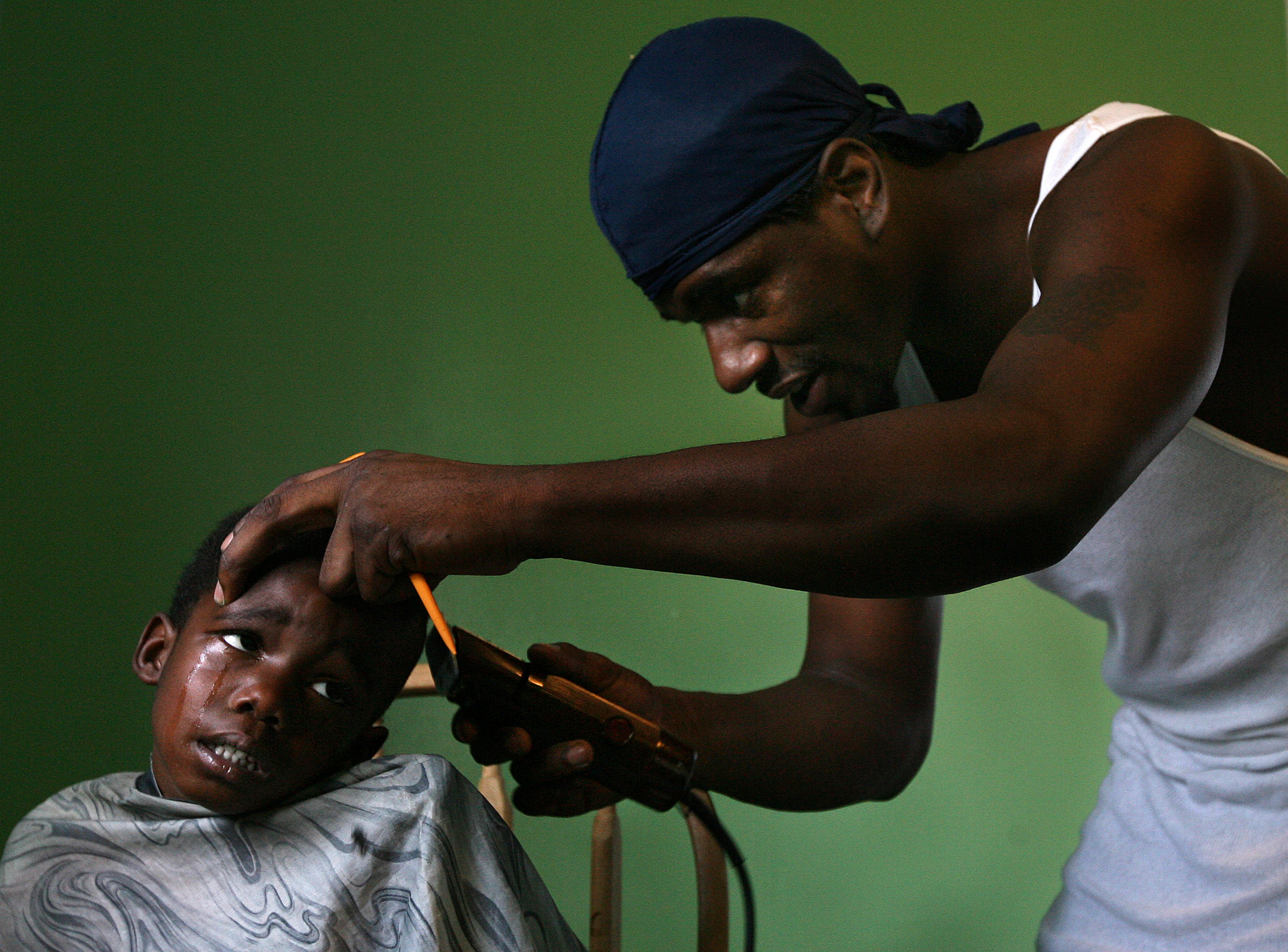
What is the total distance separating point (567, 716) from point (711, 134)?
52 cm

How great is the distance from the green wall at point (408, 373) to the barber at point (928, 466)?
30.1 inches

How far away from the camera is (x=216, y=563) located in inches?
43.3

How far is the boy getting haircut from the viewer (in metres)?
0.99

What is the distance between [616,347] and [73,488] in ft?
3.29

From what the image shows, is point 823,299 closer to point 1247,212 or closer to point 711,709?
point 1247,212

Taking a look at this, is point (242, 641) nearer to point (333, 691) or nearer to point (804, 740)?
point (333, 691)

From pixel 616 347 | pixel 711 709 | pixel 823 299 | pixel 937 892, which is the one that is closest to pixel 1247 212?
pixel 823 299

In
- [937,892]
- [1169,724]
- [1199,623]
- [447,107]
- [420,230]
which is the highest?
[447,107]

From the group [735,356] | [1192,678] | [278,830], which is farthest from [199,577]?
[1192,678]

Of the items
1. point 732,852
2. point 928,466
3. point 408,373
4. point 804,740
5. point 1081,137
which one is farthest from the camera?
point 408,373

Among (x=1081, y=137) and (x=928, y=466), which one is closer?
(x=928, y=466)

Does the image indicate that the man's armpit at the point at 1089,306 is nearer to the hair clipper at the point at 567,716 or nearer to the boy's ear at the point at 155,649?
the hair clipper at the point at 567,716

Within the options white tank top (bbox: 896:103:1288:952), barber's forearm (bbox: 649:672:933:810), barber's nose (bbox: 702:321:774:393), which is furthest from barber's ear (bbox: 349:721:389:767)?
white tank top (bbox: 896:103:1288:952)

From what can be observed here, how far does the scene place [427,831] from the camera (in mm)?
1024
